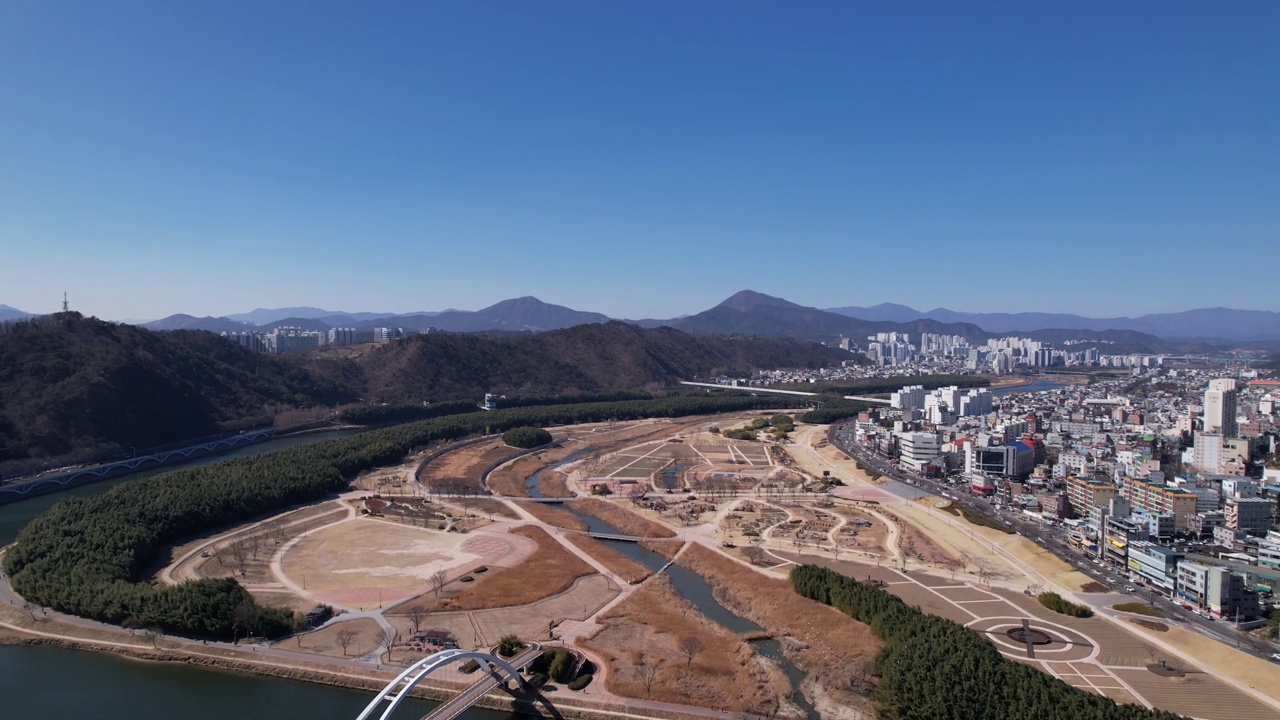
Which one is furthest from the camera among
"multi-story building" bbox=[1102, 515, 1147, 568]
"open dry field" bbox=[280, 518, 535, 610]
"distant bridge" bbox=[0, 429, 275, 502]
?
"distant bridge" bbox=[0, 429, 275, 502]

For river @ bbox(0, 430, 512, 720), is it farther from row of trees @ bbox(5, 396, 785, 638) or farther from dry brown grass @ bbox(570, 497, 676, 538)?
dry brown grass @ bbox(570, 497, 676, 538)

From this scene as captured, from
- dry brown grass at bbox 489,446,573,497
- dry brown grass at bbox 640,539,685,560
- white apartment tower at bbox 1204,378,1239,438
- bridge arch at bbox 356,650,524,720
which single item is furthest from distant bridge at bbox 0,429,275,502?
white apartment tower at bbox 1204,378,1239,438

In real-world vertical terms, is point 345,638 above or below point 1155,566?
below

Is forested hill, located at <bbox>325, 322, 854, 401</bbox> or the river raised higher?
forested hill, located at <bbox>325, 322, 854, 401</bbox>

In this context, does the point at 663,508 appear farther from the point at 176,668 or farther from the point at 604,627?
the point at 176,668

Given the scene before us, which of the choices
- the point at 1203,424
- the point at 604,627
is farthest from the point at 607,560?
the point at 1203,424

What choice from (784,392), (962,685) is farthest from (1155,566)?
(784,392)

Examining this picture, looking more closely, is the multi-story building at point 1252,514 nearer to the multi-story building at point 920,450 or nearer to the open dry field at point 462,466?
the multi-story building at point 920,450

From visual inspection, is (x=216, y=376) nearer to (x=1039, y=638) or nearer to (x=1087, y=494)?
(x=1087, y=494)
